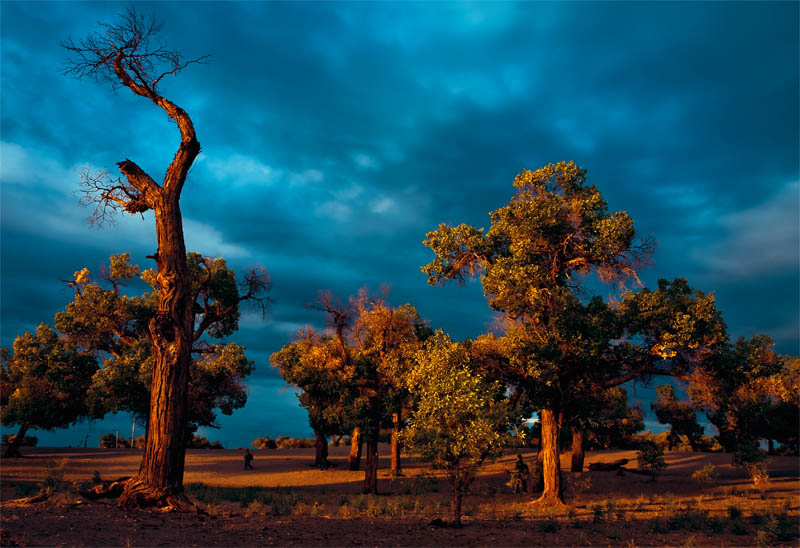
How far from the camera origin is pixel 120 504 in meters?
13.0

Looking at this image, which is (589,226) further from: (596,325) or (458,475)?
(458,475)

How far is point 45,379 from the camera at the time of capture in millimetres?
40125

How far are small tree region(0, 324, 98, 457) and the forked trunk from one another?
30411 millimetres

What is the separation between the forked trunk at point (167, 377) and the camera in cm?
1340

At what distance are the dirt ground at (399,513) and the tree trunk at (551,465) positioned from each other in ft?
2.67

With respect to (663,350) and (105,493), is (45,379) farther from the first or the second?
(663,350)

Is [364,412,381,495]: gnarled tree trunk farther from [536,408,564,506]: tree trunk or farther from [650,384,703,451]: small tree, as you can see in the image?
[650,384,703,451]: small tree

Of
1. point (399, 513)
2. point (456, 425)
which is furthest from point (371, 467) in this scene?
point (456, 425)

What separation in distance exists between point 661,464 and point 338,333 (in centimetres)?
A: 2324

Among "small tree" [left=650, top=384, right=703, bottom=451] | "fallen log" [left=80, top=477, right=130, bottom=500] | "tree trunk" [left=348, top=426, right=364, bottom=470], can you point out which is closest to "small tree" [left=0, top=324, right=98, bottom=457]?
"tree trunk" [left=348, top=426, right=364, bottom=470]

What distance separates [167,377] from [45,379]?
110ft

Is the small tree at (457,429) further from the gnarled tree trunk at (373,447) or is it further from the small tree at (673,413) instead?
the small tree at (673,413)

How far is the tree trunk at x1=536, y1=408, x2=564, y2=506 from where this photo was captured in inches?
984

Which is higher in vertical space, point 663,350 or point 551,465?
point 663,350
